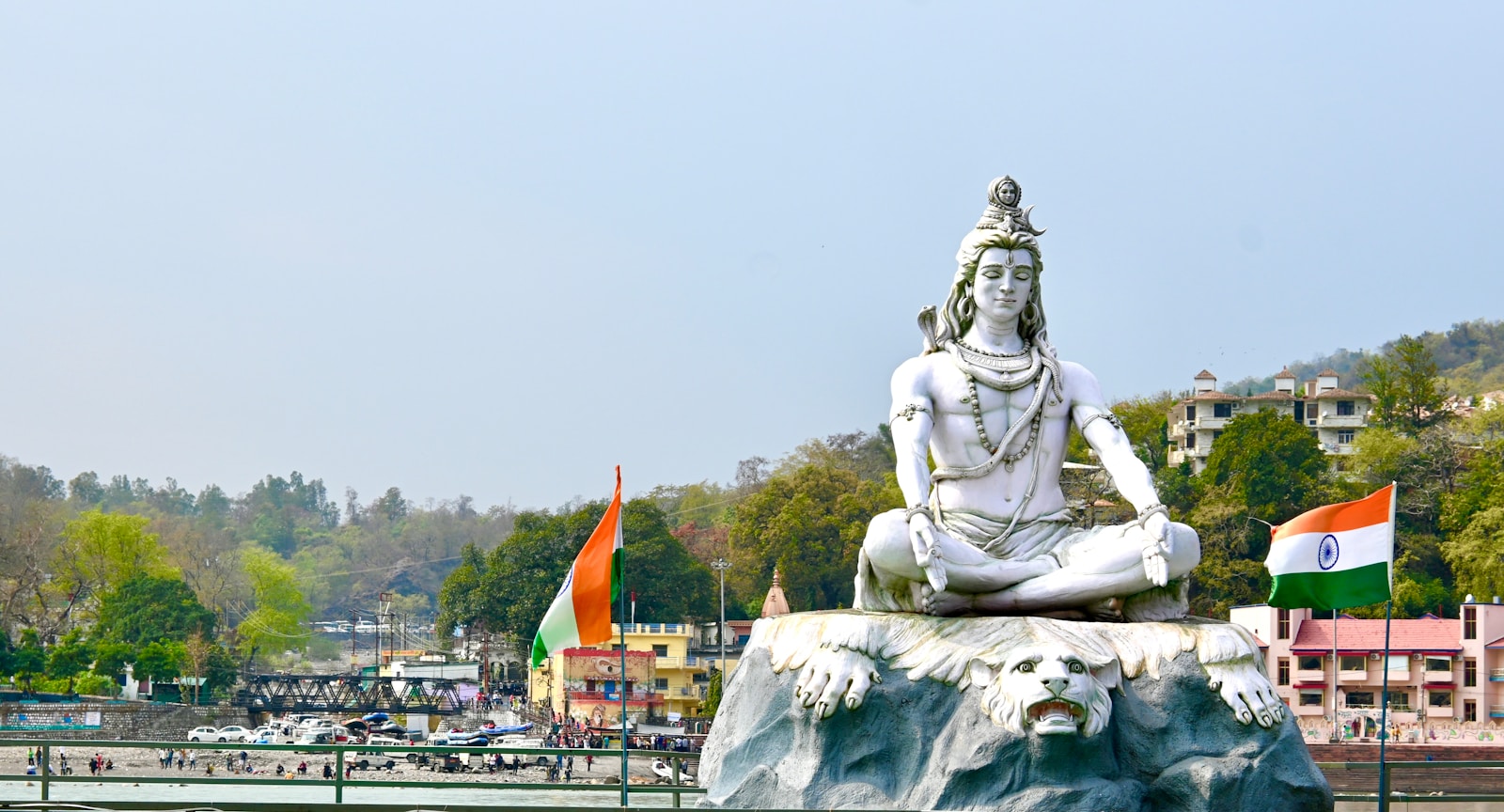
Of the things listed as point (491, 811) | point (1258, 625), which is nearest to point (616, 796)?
point (491, 811)

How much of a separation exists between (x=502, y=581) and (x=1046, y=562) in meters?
55.8

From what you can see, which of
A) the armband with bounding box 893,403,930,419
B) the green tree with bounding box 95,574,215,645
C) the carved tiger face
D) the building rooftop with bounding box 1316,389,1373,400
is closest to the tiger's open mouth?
the carved tiger face

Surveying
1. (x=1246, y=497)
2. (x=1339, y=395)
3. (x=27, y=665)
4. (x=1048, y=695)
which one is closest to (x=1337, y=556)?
(x=1048, y=695)

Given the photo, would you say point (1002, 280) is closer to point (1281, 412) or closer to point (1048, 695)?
point (1048, 695)

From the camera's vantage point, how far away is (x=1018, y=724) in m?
10.2

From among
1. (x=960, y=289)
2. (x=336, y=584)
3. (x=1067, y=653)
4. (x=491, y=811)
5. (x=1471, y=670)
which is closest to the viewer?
(x=491, y=811)

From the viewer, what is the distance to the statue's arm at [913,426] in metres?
11.3

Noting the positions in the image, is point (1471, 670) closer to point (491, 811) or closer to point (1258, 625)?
point (1258, 625)

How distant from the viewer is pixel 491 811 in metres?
7.44

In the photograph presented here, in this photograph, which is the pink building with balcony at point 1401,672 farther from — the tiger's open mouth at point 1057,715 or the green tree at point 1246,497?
the tiger's open mouth at point 1057,715

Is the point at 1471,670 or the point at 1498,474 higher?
the point at 1498,474

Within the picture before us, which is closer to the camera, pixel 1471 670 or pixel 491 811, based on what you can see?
pixel 491 811

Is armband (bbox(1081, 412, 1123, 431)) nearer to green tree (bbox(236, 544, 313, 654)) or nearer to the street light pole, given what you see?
the street light pole

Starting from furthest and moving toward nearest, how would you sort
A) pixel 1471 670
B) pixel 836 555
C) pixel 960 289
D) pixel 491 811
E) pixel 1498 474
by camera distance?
1. pixel 836 555
2. pixel 1498 474
3. pixel 1471 670
4. pixel 960 289
5. pixel 491 811
